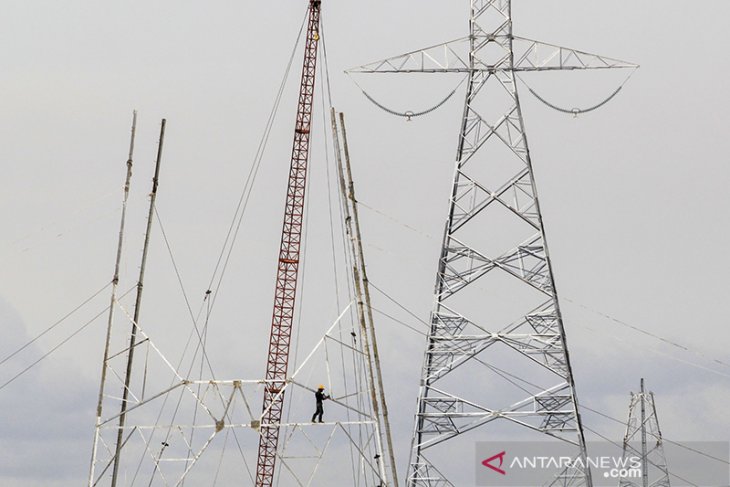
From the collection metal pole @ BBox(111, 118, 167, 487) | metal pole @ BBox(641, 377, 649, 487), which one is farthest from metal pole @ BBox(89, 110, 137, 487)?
metal pole @ BBox(641, 377, 649, 487)

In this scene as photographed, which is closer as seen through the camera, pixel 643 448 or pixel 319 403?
pixel 319 403

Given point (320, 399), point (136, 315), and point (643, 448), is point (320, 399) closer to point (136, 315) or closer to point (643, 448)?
point (136, 315)

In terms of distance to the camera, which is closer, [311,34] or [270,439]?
[311,34]

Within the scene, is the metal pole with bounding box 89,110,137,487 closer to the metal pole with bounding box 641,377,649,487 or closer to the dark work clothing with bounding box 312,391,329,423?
the dark work clothing with bounding box 312,391,329,423

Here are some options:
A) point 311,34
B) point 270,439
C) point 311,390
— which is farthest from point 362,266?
point 270,439

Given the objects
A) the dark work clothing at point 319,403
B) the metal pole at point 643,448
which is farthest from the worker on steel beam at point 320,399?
the metal pole at point 643,448

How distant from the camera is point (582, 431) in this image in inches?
2977

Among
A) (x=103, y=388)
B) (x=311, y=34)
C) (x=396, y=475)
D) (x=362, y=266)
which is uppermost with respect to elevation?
(x=311, y=34)

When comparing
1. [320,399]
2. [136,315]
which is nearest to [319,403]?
[320,399]

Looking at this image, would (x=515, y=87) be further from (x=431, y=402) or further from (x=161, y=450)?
(x=161, y=450)

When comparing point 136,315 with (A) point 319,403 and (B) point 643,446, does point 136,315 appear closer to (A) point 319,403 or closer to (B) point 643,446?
(A) point 319,403

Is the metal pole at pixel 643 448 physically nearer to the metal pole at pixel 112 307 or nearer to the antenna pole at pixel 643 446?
the antenna pole at pixel 643 446

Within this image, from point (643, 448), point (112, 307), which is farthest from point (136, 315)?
point (643, 448)

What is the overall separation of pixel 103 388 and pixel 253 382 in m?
7.53
